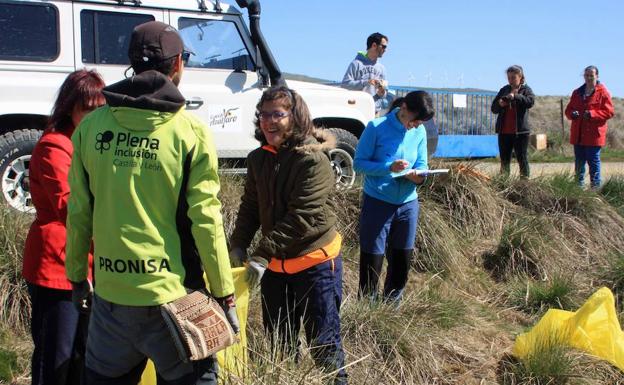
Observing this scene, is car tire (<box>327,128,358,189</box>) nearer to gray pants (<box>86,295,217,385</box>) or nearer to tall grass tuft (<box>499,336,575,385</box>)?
tall grass tuft (<box>499,336,575,385</box>)

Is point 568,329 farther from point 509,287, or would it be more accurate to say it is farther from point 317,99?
point 317,99

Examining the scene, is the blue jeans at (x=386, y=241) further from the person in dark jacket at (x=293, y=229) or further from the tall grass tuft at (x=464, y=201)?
the tall grass tuft at (x=464, y=201)

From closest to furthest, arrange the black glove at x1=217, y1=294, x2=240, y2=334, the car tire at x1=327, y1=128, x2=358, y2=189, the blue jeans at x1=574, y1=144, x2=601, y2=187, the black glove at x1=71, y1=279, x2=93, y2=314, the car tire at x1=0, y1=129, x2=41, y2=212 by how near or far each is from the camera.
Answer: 1. the black glove at x1=217, y1=294, x2=240, y2=334
2. the black glove at x1=71, y1=279, x2=93, y2=314
3. the car tire at x1=0, y1=129, x2=41, y2=212
4. the car tire at x1=327, y1=128, x2=358, y2=189
5. the blue jeans at x1=574, y1=144, x2=601, y2=187

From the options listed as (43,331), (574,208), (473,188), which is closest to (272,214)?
(43,331)

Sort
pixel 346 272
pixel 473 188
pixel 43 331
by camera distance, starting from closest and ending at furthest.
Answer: pixel 43 331 < pixel 346 272 < pixel 473 188

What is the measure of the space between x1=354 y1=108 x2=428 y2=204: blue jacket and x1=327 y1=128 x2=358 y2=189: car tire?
251cm

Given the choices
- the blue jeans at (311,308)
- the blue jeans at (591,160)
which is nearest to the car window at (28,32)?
the blue jeans at (311,308)

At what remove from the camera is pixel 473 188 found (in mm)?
6883

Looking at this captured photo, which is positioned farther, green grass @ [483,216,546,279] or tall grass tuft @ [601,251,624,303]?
green grass @ [483,216,546,279]

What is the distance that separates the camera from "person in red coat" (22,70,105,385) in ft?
9.20

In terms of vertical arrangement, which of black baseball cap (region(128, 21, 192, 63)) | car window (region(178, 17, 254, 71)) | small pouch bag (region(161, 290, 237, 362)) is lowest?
small pouch bag (region(161, 290, 237, 362))

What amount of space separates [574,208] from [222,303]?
599 centimetres

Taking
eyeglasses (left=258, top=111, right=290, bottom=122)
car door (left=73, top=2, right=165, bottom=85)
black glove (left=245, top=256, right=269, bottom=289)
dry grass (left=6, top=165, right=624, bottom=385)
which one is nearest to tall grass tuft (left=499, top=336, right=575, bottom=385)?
dry grass (left=6, top=165, right=624, bottom=385)

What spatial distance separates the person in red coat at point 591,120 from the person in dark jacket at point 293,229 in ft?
19.5
